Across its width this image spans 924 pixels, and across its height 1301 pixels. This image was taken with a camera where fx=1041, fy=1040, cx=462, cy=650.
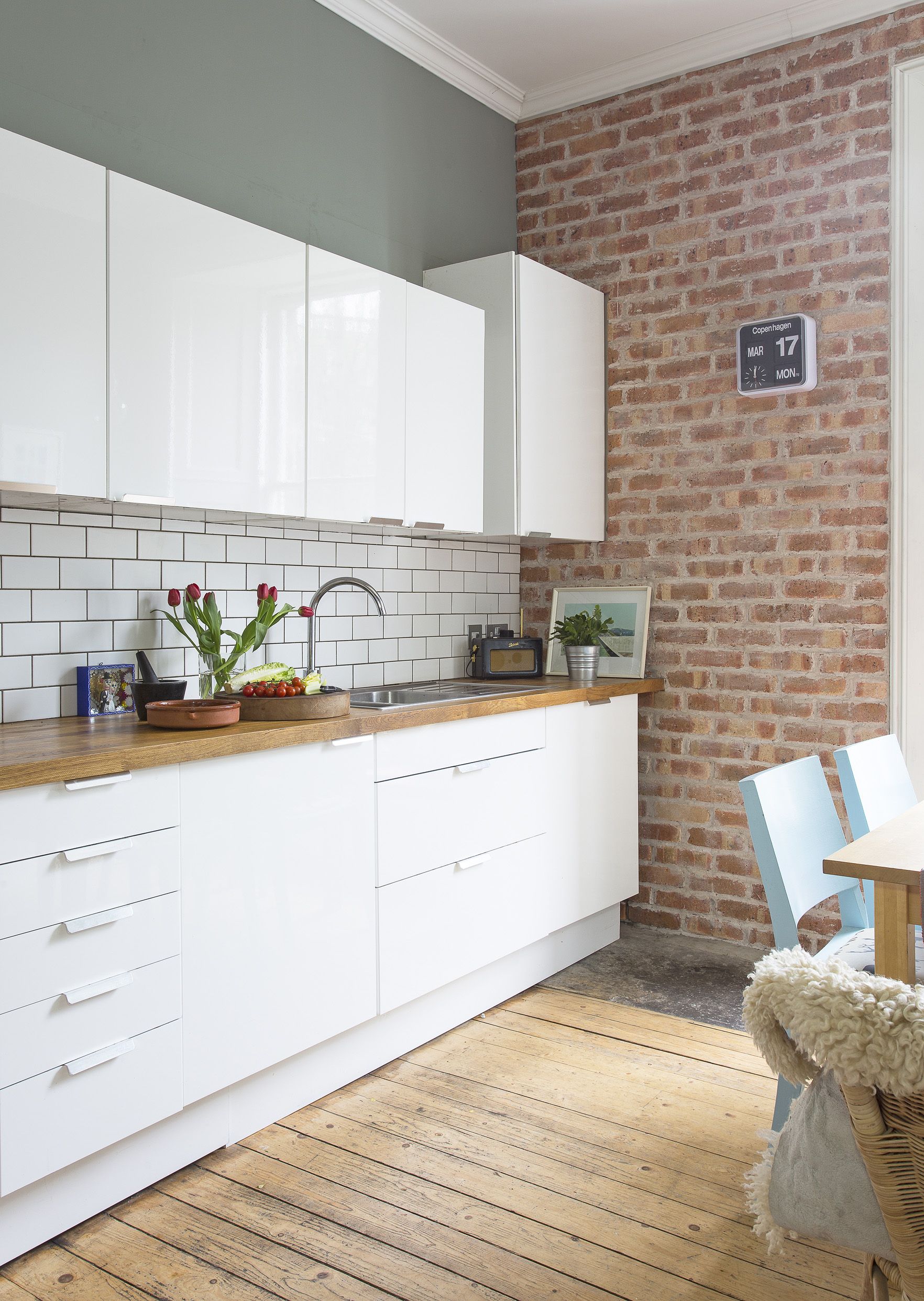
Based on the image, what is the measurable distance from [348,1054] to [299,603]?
52.1 inches

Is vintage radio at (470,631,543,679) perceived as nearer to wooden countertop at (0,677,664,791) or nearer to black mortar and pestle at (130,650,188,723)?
wooden countertop at (0,677,664,791)

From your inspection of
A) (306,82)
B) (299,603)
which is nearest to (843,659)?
(299,603)

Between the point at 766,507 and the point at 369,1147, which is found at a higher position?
the point at 766,507

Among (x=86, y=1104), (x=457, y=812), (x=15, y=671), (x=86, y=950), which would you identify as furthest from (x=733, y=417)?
(x=86, y=1104)

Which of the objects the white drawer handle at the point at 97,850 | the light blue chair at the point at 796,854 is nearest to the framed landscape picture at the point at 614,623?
the light blue chair at the point at 796,854

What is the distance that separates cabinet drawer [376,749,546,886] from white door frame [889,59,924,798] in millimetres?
1211

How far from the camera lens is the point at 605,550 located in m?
3.99

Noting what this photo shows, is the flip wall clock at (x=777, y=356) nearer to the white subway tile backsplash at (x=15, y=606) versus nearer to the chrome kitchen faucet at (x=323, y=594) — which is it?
the chrome kitchen faucet at (x=323, y=594)

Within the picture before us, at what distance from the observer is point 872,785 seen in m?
2.40

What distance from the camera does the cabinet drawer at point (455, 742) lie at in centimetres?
266

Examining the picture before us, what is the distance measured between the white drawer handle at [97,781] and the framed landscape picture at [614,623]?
7.35ft

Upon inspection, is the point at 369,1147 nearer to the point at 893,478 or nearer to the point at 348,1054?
the point at 348,1054

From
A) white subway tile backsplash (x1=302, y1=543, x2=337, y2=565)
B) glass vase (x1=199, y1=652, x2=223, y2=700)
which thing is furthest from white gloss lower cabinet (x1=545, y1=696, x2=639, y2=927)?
glass vase (x1=199, y1=652, x2=223, y2=700)

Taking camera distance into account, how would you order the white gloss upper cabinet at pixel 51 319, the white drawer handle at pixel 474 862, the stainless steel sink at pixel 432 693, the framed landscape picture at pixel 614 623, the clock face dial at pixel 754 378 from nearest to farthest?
the white gloss upper cabinet at pixel 51 319
the white drawer handle at pixel 474 862
the stainless steel sink at pixel 432 693
the clock face dial at pixel 754 378
the framed landscape picture at pixel 614 623
